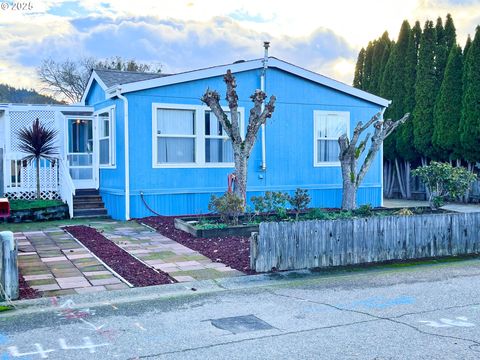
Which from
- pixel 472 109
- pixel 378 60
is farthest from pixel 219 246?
pixel 378 60

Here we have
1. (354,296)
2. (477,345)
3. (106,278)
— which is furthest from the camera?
(106,278)

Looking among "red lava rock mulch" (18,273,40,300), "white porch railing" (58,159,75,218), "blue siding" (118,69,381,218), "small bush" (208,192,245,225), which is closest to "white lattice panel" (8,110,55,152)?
"white porch railing" (58,159,75,218)

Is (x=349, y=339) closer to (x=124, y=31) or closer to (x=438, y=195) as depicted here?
(x=438, y=195)

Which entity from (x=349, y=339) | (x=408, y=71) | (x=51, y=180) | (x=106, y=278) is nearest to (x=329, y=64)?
(x=408, y=71)

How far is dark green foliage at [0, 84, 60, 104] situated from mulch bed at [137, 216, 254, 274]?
28.4m

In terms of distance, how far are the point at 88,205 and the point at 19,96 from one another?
27.5m

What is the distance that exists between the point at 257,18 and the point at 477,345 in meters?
12.3

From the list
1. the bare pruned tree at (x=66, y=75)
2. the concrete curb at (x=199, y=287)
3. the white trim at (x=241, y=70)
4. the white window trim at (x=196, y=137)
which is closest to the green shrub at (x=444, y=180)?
the white trim at (x=241, y=70)

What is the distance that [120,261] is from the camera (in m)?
9.12

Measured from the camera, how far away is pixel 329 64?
2483 cm

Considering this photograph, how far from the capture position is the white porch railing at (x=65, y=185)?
14.9 metres

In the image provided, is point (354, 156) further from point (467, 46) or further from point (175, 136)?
point (467, 46)

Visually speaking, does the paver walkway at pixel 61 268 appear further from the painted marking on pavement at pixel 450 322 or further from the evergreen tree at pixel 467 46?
the evergreen tree at pixel 467 46

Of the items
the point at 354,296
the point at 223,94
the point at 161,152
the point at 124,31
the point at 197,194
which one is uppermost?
the point at 124,31
